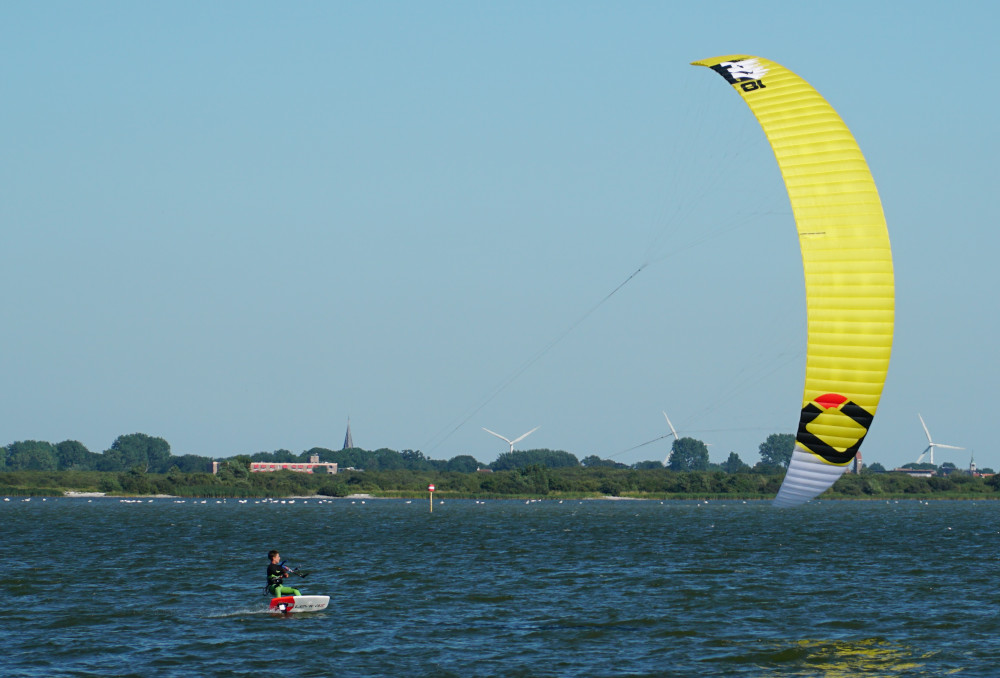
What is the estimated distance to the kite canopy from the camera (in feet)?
71.2

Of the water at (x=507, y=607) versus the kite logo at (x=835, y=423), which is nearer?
the kite logo at (x=835, y=423)

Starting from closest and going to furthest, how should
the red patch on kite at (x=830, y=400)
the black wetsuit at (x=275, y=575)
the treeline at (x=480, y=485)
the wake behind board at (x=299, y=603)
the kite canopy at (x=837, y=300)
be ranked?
the kite canopy at (x=837, y=300)
the red patch on kite at (x=830, y=400)
the wake behind board at (x=299, y=603)
the black wetsuit at (x=275, y=575)
the treeline at (x=480, y=485)

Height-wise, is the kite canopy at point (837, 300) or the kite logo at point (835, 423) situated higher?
the kite canopy at point (837, 300)

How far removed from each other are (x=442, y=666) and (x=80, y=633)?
377 inches

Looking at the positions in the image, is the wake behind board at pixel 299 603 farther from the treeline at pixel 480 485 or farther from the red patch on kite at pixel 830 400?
the treeline at pixel 480 485

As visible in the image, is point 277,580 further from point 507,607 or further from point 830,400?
point 830,400

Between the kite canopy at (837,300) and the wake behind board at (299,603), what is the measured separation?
1449cm

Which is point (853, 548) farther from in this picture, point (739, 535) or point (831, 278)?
point (831, 278)

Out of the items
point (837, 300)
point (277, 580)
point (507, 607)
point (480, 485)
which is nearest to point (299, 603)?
point (277, 580)

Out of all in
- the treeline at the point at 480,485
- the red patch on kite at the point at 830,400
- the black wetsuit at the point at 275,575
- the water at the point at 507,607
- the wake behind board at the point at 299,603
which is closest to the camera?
the red patch on kite at the point at 830,400

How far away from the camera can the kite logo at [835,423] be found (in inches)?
856

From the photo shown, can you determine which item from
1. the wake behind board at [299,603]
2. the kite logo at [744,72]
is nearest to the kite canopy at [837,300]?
the kite logo at [744,72]

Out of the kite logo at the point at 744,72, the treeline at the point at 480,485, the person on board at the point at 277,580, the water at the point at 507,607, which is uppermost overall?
the kite logo at the point at 744,72

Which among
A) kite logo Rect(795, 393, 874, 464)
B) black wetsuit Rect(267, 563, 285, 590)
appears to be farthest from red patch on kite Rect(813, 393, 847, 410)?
black wetsuit Rect(267, 563, 285, 590)
